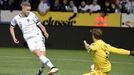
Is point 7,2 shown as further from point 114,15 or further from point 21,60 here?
point 21,60

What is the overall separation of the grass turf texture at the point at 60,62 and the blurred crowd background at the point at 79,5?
93.3 inches

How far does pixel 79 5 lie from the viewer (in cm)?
2528

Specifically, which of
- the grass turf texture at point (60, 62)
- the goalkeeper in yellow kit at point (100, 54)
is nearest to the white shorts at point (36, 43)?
the grass turf texture at point (60, 62)

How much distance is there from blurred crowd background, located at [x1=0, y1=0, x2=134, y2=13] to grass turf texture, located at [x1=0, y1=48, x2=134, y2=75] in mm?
2369

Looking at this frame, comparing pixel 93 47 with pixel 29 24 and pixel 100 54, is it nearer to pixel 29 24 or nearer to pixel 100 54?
pixel 100 54

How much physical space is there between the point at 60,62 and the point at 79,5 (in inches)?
286

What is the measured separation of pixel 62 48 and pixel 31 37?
10.7 meters

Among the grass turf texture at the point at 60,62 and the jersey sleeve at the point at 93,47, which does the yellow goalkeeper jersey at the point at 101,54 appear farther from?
the grass turf texture at the point at 60,62

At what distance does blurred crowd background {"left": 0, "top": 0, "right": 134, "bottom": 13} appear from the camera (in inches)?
966

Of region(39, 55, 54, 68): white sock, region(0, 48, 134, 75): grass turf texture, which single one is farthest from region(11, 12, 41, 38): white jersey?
region(0, 48, 134, 75): grass turf texture

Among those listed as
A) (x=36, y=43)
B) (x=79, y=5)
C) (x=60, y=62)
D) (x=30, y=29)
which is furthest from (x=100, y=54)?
(x=79, y=5)

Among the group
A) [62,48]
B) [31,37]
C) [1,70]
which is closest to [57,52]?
[62,48]

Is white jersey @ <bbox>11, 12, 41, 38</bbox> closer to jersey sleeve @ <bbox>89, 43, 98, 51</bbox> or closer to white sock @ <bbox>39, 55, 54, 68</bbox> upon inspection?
white sock @ <bbox>39, 55, 54, 68</bbox>

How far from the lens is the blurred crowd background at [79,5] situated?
2455 cm
